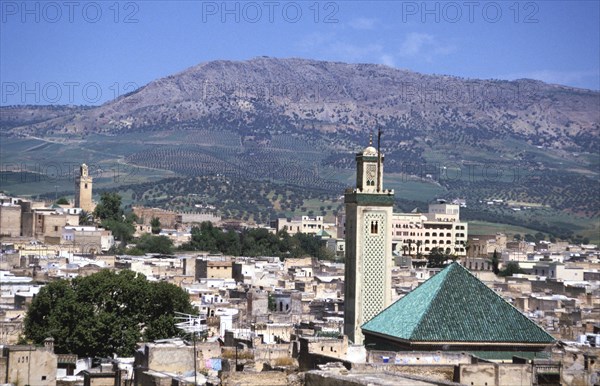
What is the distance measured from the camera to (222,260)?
236ft

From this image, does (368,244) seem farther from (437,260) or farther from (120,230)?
(120,230)

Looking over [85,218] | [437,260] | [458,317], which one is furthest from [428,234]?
[458,317]

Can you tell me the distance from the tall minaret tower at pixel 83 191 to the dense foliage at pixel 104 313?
2672 inches

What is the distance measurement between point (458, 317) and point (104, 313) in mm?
12731

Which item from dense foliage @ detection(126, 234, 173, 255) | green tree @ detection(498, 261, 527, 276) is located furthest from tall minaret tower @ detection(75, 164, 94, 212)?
green tree @ detection(498, 261, 527, 276)

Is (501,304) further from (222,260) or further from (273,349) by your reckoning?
(222,260)

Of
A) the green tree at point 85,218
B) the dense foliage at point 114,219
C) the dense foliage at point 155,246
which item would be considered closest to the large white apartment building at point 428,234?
the dense foliage at point 114,219

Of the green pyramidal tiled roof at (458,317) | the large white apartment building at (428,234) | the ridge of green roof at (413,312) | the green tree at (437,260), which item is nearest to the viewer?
the green pyramidal tiled roof at (458,317)

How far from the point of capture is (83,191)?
109 metres

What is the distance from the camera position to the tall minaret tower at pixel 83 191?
356 ft

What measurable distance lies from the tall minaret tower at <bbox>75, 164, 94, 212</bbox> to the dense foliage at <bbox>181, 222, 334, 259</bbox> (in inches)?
439

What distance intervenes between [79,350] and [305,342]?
1191 cm

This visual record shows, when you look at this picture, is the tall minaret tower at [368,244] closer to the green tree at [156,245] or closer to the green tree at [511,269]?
the green tree at [511,269]

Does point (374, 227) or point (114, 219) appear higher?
point (114, 219)
